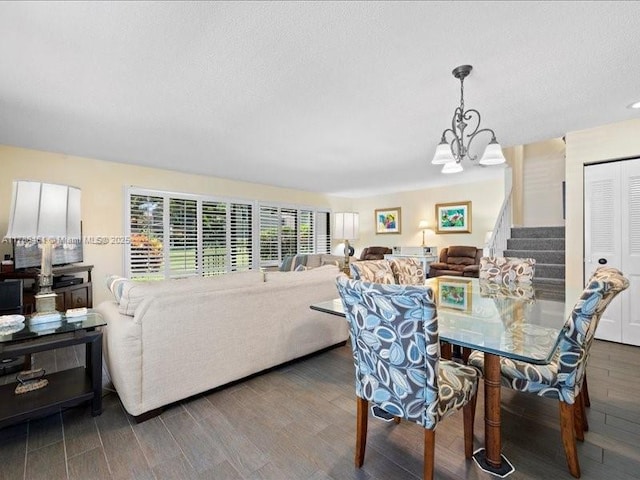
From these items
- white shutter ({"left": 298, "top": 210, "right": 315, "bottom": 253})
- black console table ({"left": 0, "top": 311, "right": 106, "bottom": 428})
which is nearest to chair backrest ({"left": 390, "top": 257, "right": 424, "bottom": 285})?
black console table ({"left": 0, "top": 311, "right": 106, "bottom": 428})

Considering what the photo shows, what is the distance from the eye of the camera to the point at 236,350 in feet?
7.67

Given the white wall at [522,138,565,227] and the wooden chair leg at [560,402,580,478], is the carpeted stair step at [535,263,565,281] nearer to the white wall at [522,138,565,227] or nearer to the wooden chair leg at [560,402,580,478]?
the white wall at [522,138,565,227]

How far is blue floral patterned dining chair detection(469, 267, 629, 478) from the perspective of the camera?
1.36 m

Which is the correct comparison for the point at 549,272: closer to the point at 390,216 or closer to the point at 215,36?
the point at 390,216

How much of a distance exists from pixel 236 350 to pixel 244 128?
224 cm

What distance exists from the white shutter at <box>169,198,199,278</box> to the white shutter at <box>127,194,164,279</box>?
168mm

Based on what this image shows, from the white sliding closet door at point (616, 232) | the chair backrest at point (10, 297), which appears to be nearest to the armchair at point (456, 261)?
the white sliding closet door at point (616, 232)

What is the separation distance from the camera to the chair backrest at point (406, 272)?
9.74 ft

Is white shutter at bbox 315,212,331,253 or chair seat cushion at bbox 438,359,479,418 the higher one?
white shutter at bbox 315,212,331,253

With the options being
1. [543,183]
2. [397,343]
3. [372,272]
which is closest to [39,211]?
[397,343]

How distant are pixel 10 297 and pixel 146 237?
2432 millimetres

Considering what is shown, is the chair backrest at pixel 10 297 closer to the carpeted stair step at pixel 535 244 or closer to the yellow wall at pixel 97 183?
the yellow wall at pixel 97 183

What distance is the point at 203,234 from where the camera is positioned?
565 cm

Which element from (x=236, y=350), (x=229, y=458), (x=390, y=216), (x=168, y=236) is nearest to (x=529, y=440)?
(x=229, y=458)
